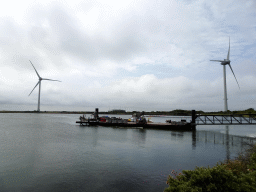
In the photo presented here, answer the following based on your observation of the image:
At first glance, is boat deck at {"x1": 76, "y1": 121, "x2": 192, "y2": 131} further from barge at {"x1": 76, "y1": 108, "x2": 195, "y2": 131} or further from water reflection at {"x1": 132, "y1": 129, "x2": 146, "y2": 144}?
water reflection at {"x1": 132, "y1": 129, "x2": 146, "y2": 144}

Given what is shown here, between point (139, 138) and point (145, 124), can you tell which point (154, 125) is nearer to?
point (145, 124)

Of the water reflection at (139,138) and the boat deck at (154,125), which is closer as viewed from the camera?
the water reflection at (139,138)

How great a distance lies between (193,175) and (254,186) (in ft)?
7.84

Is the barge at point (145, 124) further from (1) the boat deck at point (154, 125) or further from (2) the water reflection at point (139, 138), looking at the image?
(2) the water reflection at point (139, 138)

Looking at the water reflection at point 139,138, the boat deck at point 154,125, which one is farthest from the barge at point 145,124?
the water reflection at point 139,138

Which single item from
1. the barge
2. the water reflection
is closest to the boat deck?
the barge

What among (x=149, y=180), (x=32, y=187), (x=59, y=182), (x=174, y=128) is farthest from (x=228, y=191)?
(x=174, y=128)

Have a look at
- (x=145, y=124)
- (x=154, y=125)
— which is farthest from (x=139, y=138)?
(x=145, y=124)

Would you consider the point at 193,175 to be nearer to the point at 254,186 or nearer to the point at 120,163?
the point at 254,186

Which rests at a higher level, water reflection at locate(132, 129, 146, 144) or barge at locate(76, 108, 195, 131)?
barge at locate(76, 108, 195, 131)

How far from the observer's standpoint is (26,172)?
58.1 feet

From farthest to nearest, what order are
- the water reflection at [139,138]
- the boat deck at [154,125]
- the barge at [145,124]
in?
1. the barge at [145,124]
2. the boat deck at [154,125]
3. the water reflection at [139,138]

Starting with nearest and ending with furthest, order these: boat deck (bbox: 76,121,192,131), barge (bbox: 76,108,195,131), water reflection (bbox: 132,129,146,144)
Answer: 1. water reflection (bbox: 132,129,146,144)
2. boat deck (bbox: 76,121,192,131)
3. barge (bbox: 76,108,195,131)

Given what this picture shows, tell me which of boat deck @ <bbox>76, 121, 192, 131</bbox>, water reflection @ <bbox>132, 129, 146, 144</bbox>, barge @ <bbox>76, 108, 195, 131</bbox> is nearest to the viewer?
water reflection @ <bbox>132, 129, 146, 144</bbox>
